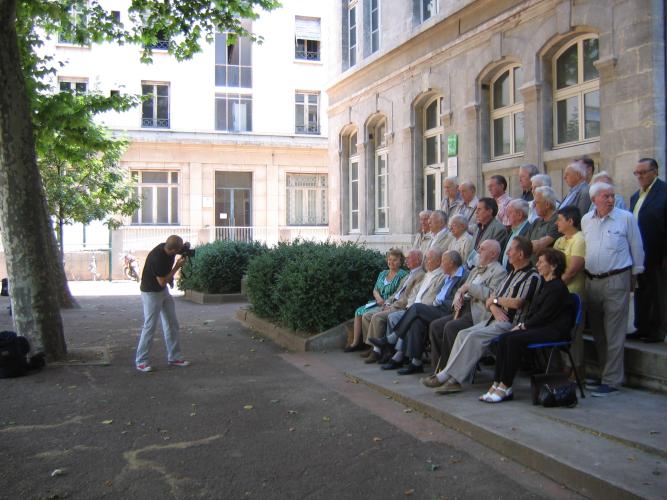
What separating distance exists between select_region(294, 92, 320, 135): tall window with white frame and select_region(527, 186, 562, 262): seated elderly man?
27699 mm

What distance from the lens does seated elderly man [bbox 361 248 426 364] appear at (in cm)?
862

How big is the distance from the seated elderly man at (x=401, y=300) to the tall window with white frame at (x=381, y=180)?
9511mm

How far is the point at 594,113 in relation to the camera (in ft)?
35.8

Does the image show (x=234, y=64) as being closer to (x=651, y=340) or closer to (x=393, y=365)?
(x=393, y=365)

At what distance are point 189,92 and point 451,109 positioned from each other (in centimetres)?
2093

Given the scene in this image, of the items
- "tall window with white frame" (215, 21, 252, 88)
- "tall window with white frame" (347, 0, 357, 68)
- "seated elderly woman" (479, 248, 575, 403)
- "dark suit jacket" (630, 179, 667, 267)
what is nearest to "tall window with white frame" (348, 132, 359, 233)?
"tall window with white frame" (347, 0, 357, 68)

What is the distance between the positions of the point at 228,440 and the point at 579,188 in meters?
4.58

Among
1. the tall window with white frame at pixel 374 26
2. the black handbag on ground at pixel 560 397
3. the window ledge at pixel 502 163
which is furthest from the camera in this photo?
the tall window with white frame at pixel 374 26

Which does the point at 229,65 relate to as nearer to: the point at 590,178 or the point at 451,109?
the point at 451,109

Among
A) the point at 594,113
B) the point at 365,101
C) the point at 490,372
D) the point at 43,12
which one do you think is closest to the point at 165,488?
the point at 490,372

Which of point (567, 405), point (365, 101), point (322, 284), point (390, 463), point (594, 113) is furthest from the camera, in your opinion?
point (365, 101)

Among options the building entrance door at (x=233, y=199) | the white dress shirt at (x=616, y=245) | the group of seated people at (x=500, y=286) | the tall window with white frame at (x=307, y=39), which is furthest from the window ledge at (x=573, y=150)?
the tall window with white frame at (x=307, y=39)

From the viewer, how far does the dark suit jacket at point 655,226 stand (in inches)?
265

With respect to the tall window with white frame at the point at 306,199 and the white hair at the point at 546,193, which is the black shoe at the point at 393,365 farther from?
the tall window with white frame at the point at 306,199
